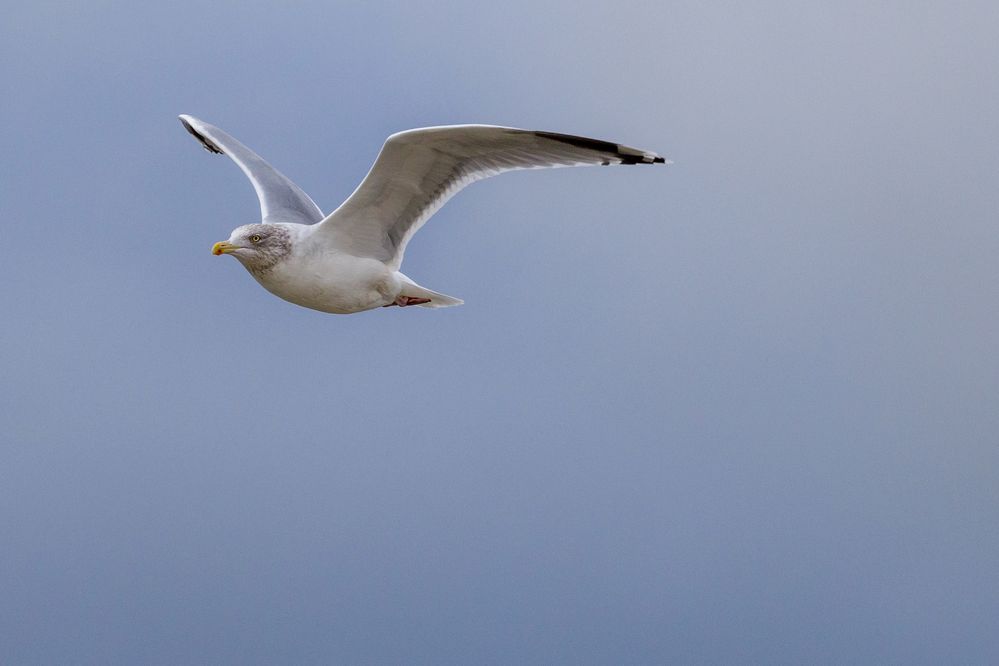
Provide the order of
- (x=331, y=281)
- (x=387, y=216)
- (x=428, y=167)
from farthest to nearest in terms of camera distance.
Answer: (x=387, y=216)
(x=331, y=281)
(x=428, y=167)

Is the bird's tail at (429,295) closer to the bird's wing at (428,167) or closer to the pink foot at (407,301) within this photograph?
the pink foot at (407,301)

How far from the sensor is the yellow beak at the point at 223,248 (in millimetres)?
7676

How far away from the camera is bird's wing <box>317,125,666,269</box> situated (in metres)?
7.39

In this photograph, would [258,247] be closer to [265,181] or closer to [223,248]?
[223,248]

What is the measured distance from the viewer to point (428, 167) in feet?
25.2

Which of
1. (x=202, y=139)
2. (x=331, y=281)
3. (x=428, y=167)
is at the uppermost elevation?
(x=202, y=139)

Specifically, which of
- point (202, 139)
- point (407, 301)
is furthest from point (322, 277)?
point (202, 139)

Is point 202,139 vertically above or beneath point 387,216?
above

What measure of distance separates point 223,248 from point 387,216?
925 millimetres

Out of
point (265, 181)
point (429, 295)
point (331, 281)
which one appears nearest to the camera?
point (331, 281)

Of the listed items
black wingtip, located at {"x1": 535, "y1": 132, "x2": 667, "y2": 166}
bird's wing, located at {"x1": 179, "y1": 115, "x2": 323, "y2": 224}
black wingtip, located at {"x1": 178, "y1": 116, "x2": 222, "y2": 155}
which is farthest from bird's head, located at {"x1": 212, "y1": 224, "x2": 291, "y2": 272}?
black wingtip, located at {"x1": 178, "y1": 116, "x2": 222, "y2": 155}

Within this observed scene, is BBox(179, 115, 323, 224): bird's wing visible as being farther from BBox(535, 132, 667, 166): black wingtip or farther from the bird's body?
BBox(535, 132, 667, 166): black wingtip

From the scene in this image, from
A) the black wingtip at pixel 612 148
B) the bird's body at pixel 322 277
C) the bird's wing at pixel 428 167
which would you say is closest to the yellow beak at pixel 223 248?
Answer: the bird's body at pixel 322 277

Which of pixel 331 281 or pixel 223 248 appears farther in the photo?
pixel 331 281
